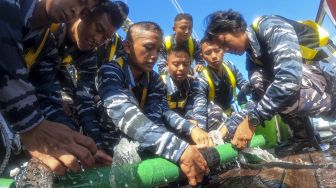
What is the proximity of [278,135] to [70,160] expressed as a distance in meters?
3.36

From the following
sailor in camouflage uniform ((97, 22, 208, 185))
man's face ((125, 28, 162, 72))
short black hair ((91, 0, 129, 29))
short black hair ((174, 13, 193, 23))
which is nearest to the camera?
sailor in camouflage uniform ((97, 22, 208, 185))

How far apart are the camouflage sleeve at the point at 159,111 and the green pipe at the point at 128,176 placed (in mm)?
1162

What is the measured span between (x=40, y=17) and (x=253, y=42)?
2038 millimetres

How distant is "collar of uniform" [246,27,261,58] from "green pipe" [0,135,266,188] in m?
1.87

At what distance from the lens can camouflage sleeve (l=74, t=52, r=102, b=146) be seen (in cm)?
282

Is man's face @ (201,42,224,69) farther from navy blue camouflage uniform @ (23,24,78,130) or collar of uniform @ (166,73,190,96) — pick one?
navy blue camouflage uniform @ (23,24,78,130)

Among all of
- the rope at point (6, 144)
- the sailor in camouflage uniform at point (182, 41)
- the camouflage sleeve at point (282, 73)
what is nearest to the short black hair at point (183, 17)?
the sailor in camouflage uniform at point (182, 41)

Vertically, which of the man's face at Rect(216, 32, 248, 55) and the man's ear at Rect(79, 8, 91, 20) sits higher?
the man's ear at Rect(79, 8, 91, 20)

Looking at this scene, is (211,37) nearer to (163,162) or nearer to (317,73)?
(317,73)

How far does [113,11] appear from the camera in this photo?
2857mm

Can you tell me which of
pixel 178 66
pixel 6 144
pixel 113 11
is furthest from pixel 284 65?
pixel 6 144

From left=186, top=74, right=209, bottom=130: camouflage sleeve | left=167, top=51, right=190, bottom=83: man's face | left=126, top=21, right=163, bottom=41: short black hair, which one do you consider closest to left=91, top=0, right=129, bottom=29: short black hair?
left=126, top=21, right=163, bottom=41: short black hair

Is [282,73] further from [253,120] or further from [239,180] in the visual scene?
[239,180]

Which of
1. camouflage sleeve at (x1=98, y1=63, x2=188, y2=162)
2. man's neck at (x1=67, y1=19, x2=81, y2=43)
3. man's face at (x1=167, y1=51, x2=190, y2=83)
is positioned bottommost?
man's face at (x1=167, y1=51, x2=190, y2=83)
